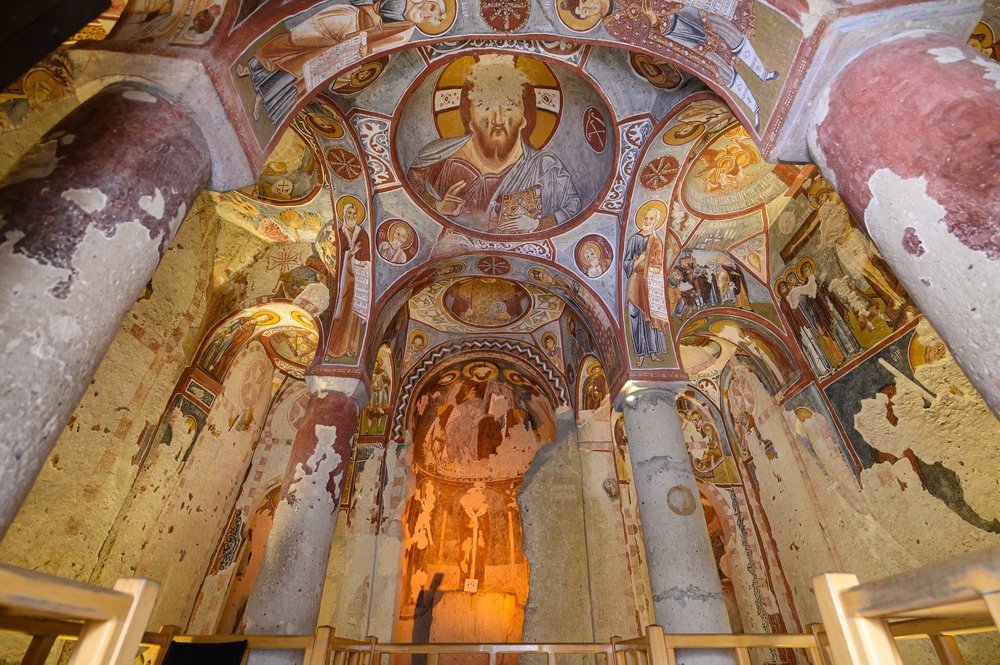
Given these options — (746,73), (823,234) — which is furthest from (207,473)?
(823,234)

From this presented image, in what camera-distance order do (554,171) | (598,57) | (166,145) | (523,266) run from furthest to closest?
(523,266), (554,171), (598,57), (166,145)

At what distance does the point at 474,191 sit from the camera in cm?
757

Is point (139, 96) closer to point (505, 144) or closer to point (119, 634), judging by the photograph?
point (119, 634)

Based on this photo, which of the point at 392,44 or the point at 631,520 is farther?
the point at 631,520

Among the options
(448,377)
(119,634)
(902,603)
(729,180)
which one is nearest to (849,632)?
(902,603)

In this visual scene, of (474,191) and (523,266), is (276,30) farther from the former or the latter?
(523,266)

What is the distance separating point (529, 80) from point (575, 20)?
96.6 inches

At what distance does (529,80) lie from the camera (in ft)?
22.6

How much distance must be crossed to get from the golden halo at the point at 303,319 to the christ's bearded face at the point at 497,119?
4.06m

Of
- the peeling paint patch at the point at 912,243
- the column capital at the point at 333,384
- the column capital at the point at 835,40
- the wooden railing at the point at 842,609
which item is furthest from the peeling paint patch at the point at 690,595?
the column capital at the point at 333,384

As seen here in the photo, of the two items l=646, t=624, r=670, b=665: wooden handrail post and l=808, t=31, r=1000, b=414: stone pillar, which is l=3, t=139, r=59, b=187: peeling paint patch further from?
l=646, t=624, r=670, b=665: wooden handrail post

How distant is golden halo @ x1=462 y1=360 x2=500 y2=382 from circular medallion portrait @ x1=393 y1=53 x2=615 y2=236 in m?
4.10

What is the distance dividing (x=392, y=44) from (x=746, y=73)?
314 centimetres

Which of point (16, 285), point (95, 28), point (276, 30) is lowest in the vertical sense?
point (16, 285)
